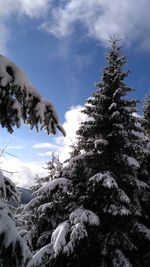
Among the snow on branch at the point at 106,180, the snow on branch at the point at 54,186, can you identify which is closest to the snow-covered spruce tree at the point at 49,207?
the snow on branch at the point at 54,186

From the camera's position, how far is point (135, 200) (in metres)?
14.0

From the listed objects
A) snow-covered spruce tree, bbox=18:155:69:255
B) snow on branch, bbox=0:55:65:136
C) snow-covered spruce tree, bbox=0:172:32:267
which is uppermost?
snow-covered spruce tree, bbox=18:155:69:255

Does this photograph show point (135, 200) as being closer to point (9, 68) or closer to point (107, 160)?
point (107, 160)

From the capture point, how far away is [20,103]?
331 centimetres

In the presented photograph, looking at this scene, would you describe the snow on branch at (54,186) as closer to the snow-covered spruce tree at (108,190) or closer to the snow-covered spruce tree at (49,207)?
the snow-covered spruce tree at (49,207)

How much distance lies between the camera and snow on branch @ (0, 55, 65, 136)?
302 cm

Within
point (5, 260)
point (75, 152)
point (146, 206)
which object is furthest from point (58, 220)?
point (5, 260)

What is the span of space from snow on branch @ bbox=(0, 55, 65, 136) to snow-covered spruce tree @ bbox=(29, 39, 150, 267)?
342 inches

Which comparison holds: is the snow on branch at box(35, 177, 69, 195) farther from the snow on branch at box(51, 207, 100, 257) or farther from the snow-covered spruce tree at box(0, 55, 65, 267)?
the snow-covered spruce tree at box(0, 55, 65, 267)

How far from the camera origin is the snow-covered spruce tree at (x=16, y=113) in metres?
3.02

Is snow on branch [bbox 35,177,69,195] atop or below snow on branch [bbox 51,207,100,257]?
atop

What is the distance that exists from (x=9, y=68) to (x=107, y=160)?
1147 cm

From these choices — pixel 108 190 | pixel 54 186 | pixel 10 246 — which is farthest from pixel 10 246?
pixel 108 190

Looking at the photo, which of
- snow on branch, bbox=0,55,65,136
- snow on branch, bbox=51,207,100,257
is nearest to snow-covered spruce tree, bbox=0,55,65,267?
snow on branch, bbox=0,55,65,136
